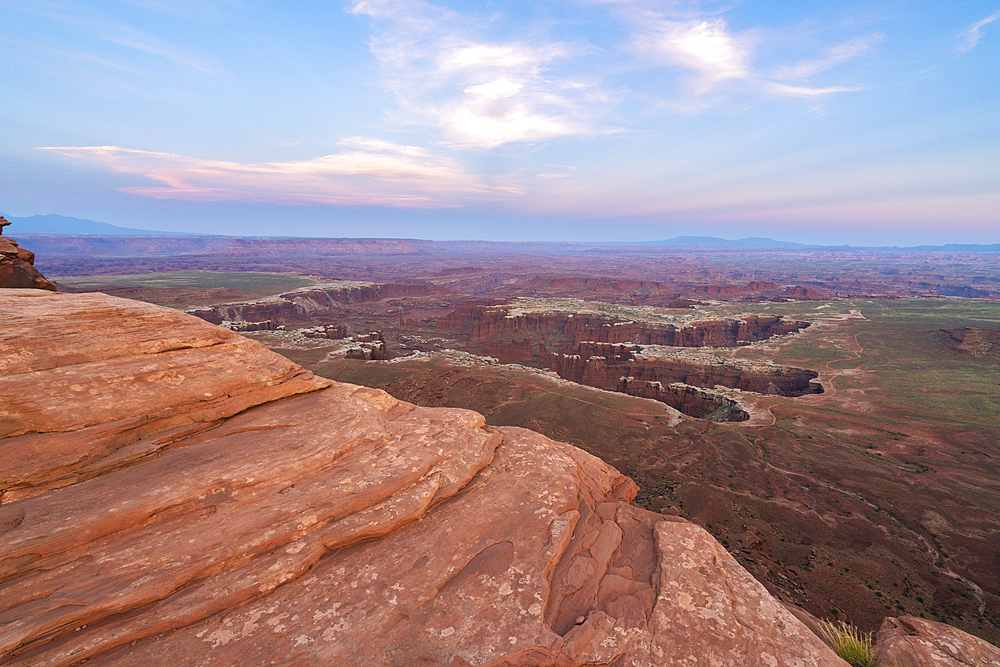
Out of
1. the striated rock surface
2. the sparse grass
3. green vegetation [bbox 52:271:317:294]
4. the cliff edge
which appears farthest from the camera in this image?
green vegetation [bbox 52:271:317:294]

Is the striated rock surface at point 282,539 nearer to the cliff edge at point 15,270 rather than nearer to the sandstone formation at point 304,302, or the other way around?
the cliff edge at point 15,270

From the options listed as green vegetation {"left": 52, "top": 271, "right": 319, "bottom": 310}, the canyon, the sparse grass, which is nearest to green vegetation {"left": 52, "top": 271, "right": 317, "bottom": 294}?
green vegetation {"left": 52, "top": 271, "right": 319, "bottom": 310}

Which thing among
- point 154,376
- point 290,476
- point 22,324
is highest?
point 22,324

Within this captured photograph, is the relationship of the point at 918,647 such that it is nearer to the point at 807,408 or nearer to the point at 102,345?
the point at 102,345

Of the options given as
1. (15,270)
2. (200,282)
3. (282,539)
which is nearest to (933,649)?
(282,539)

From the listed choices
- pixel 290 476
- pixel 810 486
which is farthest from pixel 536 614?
pixel 810 486

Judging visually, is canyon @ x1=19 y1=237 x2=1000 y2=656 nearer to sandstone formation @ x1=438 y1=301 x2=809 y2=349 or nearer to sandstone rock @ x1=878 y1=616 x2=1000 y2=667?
sandstone rock @ x1=878 y1=616 x2=1000 y2=667
